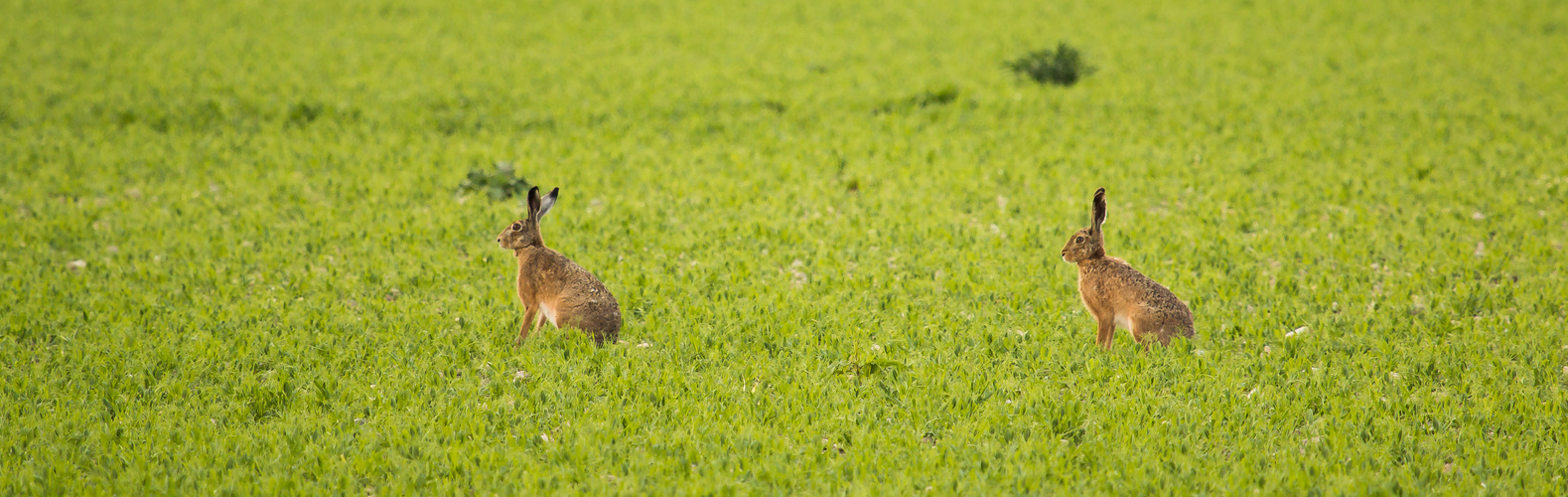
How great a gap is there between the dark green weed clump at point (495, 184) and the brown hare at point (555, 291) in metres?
4.64

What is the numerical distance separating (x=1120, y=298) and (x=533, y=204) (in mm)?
4147

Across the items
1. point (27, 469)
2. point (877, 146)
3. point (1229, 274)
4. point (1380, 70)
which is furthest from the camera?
point (1380, 70)

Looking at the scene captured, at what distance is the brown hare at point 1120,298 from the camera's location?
276 inches

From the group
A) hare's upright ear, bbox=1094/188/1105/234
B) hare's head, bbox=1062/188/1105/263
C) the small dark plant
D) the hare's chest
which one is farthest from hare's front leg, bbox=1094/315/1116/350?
the small dark plant

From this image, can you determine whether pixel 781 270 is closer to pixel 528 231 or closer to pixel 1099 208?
pixel 528 231

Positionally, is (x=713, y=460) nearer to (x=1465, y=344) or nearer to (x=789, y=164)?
(x=1465, y=344)

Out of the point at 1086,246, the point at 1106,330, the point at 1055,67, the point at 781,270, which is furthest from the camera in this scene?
the point at 1055,67

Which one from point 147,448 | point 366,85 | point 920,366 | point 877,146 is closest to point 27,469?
point 147,448

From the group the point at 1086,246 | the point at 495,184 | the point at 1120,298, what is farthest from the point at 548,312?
the point at 495,184

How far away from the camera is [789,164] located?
13547 millimetres

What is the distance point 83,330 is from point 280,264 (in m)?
1.90

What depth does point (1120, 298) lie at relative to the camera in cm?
709

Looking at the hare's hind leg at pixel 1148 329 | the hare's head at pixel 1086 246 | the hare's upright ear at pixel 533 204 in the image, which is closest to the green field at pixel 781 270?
the hare's hind leg at pixel 1148 329

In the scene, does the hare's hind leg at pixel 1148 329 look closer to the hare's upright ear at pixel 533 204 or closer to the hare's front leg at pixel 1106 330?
the hare's front leg at pixel 1106 330
